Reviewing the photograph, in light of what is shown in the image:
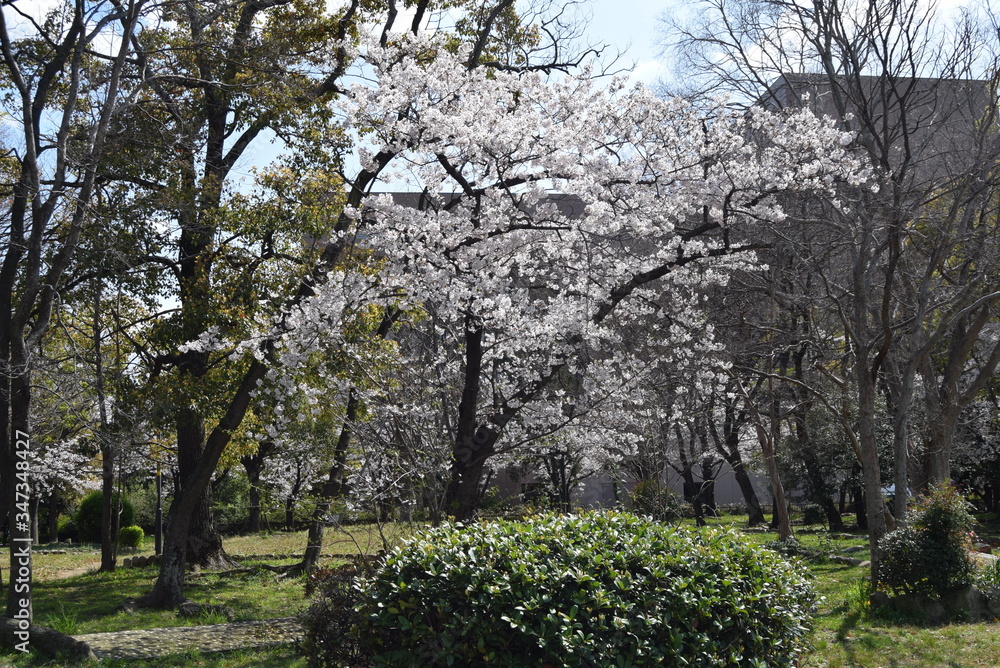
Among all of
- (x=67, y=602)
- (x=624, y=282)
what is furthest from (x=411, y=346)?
(x=67, y=602)

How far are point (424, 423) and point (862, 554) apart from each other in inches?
296

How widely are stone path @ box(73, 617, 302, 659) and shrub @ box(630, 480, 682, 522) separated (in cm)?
355

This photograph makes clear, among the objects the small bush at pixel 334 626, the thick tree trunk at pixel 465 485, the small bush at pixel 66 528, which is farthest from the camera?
the small bush at pixel 66 528

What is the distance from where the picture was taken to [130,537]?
773 inches

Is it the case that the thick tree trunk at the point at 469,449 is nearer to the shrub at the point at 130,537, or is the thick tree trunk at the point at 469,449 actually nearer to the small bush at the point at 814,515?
the small bush at the point at 814,515

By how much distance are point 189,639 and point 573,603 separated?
428 centimetres

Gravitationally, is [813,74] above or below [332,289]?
above

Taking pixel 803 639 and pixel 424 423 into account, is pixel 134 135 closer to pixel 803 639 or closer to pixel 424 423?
pixel 424 423

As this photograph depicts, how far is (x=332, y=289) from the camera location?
766 cm

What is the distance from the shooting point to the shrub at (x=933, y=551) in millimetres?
6594

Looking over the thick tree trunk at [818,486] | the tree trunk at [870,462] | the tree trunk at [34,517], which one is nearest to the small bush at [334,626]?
the tree trunk at [870,462]

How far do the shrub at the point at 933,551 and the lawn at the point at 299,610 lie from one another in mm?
340

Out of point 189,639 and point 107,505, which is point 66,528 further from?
point 189,639

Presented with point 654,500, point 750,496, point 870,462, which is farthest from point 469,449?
point 750,496
